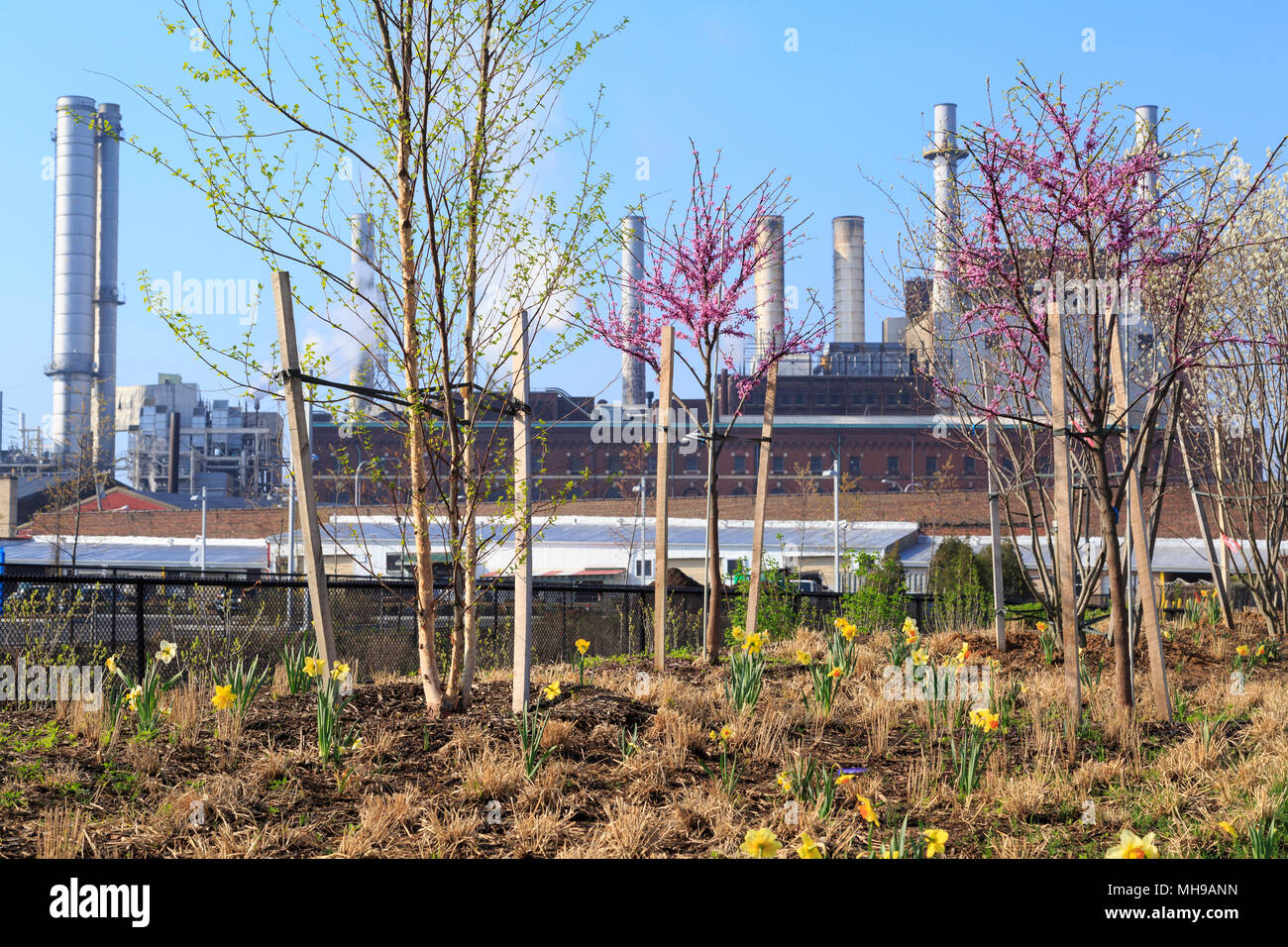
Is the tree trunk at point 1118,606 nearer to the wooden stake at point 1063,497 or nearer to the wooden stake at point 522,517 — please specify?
the wooden stake at point 1063,497

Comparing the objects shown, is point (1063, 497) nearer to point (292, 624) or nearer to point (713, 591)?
point (713, 591)

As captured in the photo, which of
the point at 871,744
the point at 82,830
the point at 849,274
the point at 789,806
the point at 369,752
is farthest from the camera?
the point at 849,274

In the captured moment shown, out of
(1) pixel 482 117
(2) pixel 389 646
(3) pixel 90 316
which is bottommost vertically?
(2) pixel 389 646

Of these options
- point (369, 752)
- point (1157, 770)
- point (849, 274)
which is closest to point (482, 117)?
point (369, 752)

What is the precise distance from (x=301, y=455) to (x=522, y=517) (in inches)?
49.1

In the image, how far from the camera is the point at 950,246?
7961mm

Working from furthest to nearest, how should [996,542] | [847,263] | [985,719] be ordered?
[847,263], [996,542], [985,719]

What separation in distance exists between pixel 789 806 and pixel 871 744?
1407mm

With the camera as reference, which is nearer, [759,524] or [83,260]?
[759,524]

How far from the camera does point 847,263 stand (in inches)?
2689

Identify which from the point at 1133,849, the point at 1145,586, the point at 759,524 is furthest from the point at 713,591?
the point at 1133,849

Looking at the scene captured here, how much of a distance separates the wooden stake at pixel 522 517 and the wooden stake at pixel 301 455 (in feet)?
3.52
